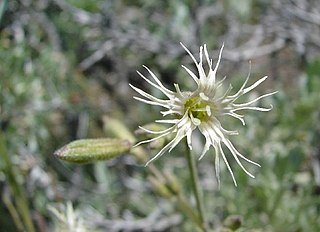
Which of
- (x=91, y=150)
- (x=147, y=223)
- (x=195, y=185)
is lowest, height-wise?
(x=147, y=223)

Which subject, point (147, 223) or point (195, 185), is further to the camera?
point (147, 223)

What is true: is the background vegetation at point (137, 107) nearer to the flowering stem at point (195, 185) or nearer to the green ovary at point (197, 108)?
the flowering stem at point (195, 185)

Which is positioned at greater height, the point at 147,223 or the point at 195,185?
the point at 195,185

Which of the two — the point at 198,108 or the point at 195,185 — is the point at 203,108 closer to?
the point at 198,108

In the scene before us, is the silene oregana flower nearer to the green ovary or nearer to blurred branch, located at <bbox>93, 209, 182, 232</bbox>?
the green ovary

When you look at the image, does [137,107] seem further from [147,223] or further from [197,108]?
[197,108]

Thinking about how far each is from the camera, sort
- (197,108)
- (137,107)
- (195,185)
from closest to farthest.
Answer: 1. (197,108)
2. (195,185)
3. (137,107)

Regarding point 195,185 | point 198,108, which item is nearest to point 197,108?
point 198,108

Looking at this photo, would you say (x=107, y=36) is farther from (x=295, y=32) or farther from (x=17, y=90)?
(x=295, y=32)

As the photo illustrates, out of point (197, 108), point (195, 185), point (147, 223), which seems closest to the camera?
point (197, 108)
